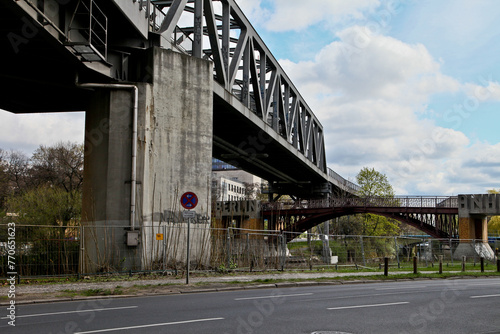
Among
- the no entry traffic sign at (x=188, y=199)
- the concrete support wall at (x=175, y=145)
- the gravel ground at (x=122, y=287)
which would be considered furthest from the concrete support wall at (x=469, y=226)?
the no entry traffic sign at (x=188, y=199)

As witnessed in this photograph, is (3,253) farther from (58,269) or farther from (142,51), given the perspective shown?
(142,51)

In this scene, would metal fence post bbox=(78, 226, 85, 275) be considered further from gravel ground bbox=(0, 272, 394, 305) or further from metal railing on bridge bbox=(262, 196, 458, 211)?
metal railing on bridge bbox=(262, 196, 458, 211)

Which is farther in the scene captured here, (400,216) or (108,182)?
(400,216)

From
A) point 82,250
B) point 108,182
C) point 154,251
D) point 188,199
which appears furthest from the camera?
point 108,182

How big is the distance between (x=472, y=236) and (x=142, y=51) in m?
42.2

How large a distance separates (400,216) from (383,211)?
1.99 meters

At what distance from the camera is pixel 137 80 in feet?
69.9

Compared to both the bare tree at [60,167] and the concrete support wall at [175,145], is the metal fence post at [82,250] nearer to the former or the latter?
the concrete support wall at [175,145]

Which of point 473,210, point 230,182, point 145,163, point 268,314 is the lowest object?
point 268,314

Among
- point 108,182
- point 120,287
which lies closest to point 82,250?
point 108,182

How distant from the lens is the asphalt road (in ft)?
27.0

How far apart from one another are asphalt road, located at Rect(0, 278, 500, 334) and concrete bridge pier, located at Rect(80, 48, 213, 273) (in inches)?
233

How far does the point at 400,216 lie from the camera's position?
196 ft

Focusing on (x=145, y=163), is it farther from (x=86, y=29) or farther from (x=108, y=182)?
(x=86, y=29)
